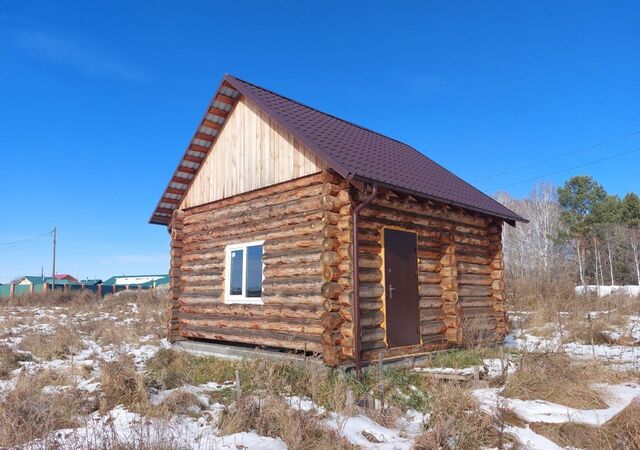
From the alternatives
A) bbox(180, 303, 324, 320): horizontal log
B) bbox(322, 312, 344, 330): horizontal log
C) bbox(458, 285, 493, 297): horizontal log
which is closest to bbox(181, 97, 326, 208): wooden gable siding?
bbox(180, 303, 324, 320): horizontal log

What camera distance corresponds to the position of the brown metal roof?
28.2 feet

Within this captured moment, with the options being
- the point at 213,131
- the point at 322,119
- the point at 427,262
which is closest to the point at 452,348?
the point at 427,262

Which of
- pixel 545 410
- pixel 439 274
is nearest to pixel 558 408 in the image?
pixel 545 410

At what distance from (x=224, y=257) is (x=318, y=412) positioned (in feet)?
19.7

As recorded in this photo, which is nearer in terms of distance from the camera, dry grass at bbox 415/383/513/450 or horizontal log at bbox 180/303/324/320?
dry grass at bbox 415/383/513/450

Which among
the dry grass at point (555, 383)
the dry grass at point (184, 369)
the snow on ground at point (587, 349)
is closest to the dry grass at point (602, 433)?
the dry grass at point (555, 383)

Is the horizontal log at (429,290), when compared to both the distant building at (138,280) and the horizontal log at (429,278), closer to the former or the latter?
the horizontal log at (429,278)

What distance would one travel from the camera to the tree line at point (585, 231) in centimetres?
3862

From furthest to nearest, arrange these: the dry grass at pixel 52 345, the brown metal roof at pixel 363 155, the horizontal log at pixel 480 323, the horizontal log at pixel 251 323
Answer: the dry grass at pixel 52 345
the horizontal log at pixel 480 323
the horizontal log at pixel 251 323
the brown metal roof at pixel 363 155

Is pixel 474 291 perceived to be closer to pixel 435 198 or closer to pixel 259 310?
pixel 435 198

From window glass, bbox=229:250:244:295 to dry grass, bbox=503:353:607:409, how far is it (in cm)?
631

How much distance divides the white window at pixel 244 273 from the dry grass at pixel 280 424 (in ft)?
14.3

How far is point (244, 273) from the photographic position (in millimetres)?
10734

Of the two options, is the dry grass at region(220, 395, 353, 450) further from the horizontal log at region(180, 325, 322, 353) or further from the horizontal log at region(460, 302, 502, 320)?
the horizontal log at region(460, 302, 502, 320)
